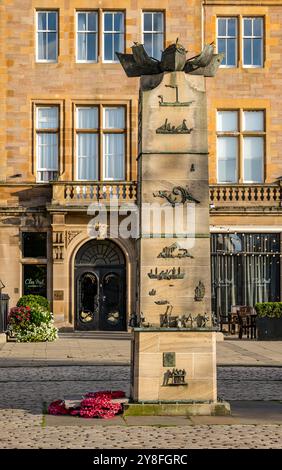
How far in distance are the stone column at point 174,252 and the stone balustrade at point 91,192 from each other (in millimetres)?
21162

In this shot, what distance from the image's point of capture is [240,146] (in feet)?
120

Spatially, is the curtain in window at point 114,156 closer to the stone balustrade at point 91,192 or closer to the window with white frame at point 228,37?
the stone balustrade at point 91,192

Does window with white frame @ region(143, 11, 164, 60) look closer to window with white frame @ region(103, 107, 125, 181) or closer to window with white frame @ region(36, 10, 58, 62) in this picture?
window with white frame @ region(103, 107, 125, 181)

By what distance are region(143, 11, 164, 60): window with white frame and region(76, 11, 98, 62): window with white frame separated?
1.83 metres

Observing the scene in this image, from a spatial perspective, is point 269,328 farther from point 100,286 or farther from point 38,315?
point 100,286

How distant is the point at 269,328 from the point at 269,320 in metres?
0.26

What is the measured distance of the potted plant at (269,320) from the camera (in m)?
30.3

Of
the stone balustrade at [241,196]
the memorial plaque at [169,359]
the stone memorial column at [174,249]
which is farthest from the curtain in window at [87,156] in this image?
the memorial plaque at [169,359]

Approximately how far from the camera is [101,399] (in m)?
13.3

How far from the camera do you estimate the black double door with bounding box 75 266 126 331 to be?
35.5m

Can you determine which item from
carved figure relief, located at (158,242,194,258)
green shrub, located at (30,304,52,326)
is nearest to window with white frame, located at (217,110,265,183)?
green shrub, located at (30,304,52,326)

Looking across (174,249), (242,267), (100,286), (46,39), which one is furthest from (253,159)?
(174,249)

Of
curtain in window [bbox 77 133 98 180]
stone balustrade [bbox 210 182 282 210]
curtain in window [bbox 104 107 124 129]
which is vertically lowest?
stone balustrade [bbox 210 182 282 210]
